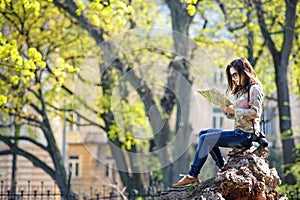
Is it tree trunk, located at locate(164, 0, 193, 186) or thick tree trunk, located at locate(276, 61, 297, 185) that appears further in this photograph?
thick tree trunk, located at locate(276, 61, 297, 185)

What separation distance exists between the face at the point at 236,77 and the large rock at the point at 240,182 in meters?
0.75

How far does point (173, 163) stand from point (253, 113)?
8.00 metres

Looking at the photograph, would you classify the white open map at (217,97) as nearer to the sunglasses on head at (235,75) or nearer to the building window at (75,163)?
the sunglasses on head at (235,75)

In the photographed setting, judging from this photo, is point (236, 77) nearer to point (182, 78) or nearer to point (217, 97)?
point (217, 97)

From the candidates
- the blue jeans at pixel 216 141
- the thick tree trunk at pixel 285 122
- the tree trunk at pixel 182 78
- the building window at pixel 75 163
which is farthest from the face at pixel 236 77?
the building window at pixel 75 163

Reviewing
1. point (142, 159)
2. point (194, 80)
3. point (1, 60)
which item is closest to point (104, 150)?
point (142, 159)

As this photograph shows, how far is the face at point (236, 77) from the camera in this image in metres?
6.35

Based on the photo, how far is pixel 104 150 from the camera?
29.5 m

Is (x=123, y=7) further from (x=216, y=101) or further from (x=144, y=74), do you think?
(x=144, y=74)

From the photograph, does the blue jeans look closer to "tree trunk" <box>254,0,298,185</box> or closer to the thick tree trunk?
"tree trunk" <box>254,0,298,185</box>

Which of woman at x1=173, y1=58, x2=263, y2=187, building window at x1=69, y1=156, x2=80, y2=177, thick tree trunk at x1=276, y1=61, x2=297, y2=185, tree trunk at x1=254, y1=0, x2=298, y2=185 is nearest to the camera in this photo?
woman at x1=173, y1=58, x2=263, y2=187

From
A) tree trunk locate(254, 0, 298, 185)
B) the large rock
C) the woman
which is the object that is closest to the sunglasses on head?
the woman

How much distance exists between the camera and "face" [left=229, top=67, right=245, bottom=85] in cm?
635

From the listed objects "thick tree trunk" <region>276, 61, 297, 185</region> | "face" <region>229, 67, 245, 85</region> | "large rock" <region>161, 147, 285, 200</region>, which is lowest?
"large rock" <region>161, 147, 285, 200</region>
